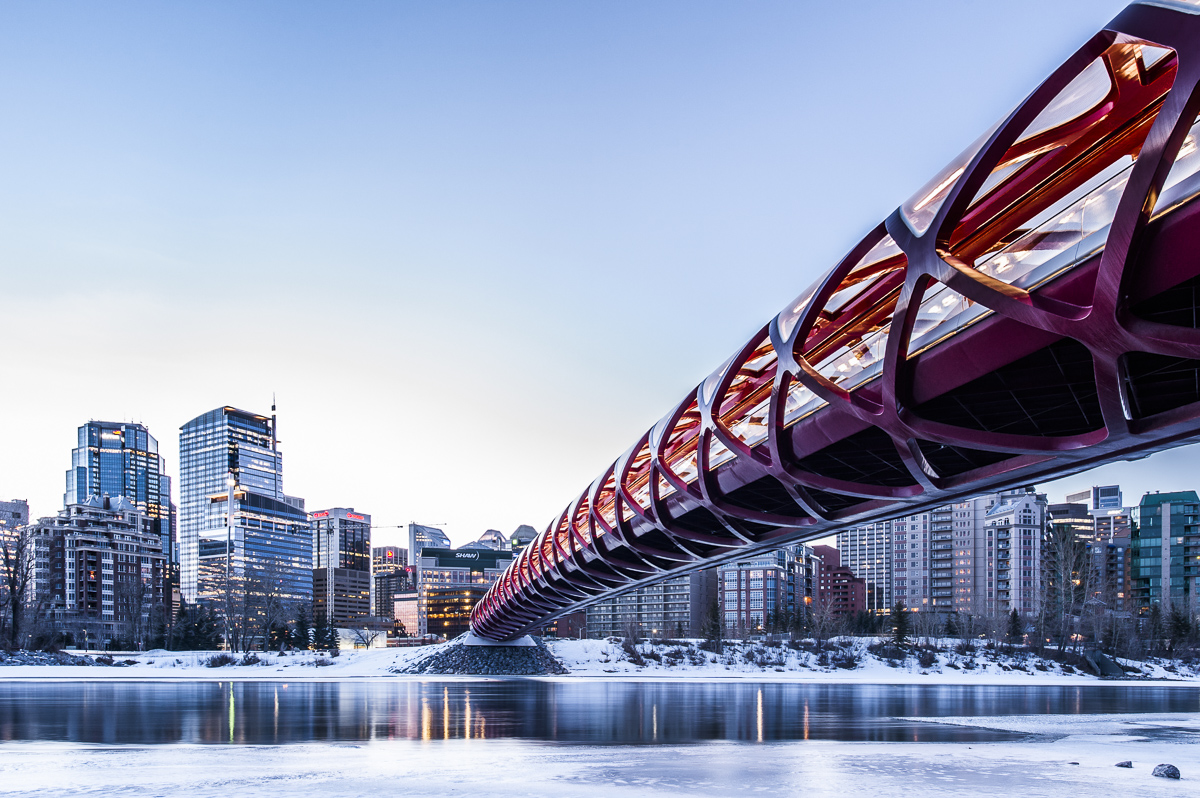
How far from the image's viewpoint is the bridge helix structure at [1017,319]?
870cm

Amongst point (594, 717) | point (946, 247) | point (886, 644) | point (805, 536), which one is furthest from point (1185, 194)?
point (886, 644)

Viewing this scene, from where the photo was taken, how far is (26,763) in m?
19.4

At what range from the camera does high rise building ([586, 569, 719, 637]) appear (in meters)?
186

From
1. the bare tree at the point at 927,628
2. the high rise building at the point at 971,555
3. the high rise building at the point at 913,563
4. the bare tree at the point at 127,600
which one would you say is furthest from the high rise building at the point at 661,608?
the bare tree at the point at 127,600

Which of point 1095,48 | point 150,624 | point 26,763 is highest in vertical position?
point 1095,48

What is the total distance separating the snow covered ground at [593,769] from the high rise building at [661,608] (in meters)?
163

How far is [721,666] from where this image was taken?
82.6 meters

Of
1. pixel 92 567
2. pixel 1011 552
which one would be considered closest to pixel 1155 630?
pixel 1011 552

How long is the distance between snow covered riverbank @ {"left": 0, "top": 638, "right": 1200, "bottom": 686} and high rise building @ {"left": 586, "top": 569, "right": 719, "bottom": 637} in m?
94.0

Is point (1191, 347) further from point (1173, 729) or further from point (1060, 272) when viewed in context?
point (1173, 729)

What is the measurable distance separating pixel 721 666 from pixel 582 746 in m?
62.0

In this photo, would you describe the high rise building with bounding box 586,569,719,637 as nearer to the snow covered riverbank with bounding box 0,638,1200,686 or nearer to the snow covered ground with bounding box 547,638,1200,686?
the snow covered riverbank with bounding box 0,638,1200,686

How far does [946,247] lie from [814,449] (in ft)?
22.0

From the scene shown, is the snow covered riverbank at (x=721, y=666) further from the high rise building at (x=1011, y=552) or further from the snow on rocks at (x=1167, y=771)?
the high rise building at (x=1011, y=552)
